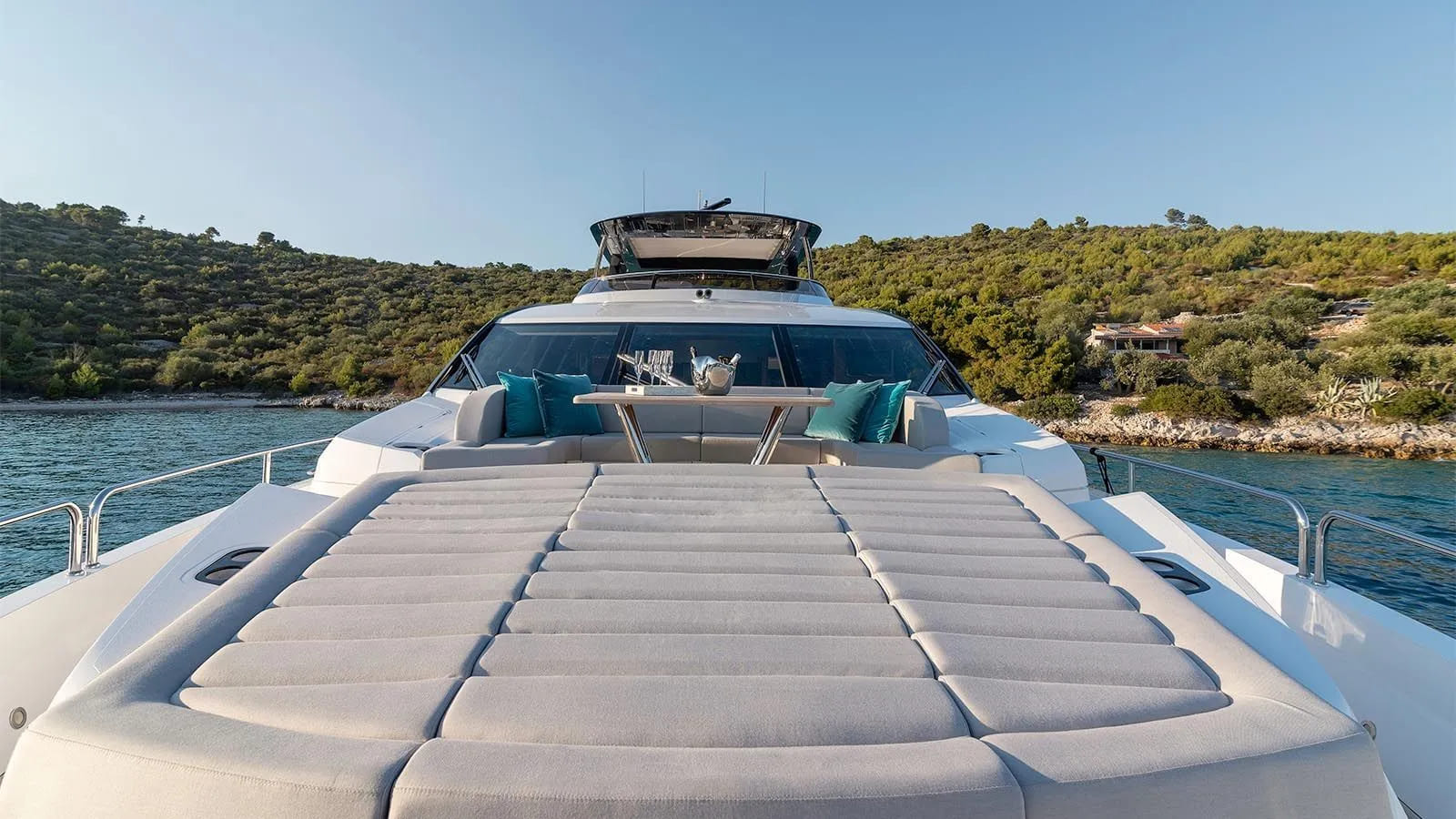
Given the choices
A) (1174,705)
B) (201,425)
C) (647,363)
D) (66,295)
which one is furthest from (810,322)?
(66,295)

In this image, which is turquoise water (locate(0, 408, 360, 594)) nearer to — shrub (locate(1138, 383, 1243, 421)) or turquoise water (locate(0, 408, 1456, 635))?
turquoise water (locate(0, 408, 1456, 635))

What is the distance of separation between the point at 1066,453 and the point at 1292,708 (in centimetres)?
192

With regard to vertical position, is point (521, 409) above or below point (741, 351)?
below

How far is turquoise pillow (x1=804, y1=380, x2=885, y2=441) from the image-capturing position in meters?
3.25

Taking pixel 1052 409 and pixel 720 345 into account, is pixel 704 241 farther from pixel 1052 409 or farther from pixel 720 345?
pixel 1052 409

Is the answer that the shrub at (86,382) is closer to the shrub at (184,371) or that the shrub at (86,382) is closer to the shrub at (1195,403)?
the shrub at (184,371)

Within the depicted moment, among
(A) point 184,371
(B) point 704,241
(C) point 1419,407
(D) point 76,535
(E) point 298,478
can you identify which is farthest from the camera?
(A) point 184,371

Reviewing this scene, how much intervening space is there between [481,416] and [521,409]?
0.23 metres

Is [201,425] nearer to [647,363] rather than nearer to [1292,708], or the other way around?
[647,363]

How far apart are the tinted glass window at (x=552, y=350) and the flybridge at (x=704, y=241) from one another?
148cm

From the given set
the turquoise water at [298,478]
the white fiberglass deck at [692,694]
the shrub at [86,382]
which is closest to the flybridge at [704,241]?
the white fiberglass deck at [692,694]

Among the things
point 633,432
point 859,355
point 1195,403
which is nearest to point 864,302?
point 1195,403

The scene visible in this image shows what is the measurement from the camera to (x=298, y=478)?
9.52m

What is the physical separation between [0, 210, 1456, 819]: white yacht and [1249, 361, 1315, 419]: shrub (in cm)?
1804
